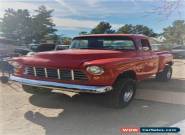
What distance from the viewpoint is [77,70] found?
5047 mm

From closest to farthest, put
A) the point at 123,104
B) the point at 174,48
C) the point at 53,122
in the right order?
1. the point at 53,122
2. the point at 123,104
3. the point at 174,48

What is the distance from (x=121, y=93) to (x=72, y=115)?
39.7 inches

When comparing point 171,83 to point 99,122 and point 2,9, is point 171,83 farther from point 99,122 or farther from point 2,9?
point 2,9

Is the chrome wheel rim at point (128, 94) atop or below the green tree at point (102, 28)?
below

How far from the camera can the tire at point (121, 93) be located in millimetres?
5223

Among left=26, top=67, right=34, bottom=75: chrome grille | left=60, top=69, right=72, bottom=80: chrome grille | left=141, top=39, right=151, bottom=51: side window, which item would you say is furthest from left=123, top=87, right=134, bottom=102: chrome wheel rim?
left=26, top=67, right=34, bottom=75: chrome grille

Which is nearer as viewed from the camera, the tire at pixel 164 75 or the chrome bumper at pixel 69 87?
the chrome bumper at pixel 69 87

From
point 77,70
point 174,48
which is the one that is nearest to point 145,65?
point 77,70

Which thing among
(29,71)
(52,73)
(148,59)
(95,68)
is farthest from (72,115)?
(148,59)

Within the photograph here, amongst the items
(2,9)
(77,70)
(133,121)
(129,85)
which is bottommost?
(133,121)

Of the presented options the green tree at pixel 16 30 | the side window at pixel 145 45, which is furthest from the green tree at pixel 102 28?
the green tree at pixel 16 30

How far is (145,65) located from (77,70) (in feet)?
7.22

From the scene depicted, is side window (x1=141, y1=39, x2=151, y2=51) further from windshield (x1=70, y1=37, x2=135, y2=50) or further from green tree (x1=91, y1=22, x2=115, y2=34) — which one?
green tree (x1=91, y1=22, x2=115, y2=34)

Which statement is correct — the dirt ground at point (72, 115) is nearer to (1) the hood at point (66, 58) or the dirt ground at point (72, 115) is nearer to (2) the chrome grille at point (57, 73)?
(2) the chrome grille at point (57, 73)
